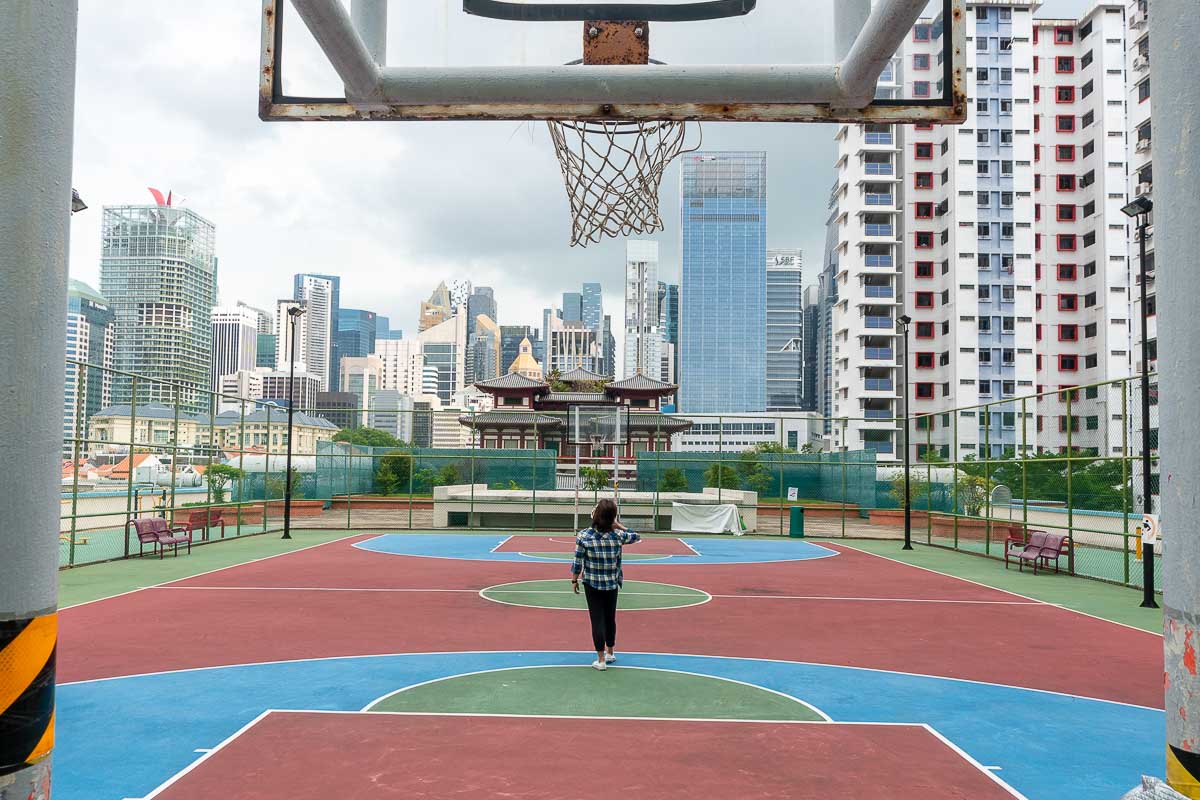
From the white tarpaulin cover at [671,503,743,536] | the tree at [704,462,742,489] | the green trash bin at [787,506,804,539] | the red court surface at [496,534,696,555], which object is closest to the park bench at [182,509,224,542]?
the red court surface at [496,534,696,555]

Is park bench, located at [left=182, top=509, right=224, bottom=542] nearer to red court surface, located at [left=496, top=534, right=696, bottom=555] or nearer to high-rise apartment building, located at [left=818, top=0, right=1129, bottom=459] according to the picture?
red court surface, located at [left=496, top=534, right=696, bottom=555]

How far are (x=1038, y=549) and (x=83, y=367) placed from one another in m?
20.4

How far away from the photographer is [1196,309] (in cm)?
242

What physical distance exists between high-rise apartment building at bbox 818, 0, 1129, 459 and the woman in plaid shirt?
60096mm

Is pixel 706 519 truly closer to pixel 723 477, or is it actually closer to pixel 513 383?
pixel 723 477

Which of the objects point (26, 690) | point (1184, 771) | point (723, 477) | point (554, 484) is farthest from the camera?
point (723, 477)

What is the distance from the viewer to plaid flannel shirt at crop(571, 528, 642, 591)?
921 cm

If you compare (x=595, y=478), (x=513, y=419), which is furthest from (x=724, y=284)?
(x=595, y=478)

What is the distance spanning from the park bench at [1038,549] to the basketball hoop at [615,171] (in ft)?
47.0

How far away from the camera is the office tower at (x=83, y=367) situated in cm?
1722

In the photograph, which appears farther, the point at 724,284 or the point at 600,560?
the point at 724,284

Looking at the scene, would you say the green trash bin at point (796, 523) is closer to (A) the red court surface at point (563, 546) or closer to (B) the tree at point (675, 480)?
(A) the red court surface at point (563, 546)

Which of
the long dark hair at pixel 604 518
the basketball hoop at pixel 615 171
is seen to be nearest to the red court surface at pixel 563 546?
the long dark hair at pixel 604 518

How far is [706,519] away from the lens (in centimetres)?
2969
